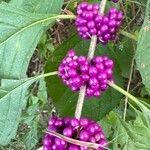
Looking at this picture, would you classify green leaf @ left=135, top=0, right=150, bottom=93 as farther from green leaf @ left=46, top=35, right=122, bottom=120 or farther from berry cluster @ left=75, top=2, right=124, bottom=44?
green leaf @ left=46, top=35, right=122, bottom=120

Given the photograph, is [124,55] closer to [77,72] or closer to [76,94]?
[76,94]

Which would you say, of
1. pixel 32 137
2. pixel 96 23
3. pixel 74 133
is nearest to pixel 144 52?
pixel 96 23

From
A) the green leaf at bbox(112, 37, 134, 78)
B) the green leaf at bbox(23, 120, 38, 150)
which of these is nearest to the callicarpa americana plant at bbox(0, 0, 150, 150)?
the green leaf at bbox(112, 37, 134, 78)

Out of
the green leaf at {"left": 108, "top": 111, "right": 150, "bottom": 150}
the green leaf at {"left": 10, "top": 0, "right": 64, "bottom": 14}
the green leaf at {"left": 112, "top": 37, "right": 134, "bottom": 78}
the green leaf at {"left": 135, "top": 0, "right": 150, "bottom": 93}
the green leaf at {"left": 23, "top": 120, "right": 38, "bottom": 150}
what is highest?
the green leaf at {"left": 10, "top": 0, "right": 64, "bottom": 14}

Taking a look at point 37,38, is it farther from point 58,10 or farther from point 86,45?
point 86,45

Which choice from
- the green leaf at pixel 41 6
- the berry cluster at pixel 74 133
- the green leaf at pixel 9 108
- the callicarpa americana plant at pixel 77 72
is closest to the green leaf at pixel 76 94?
the callicarpa americana plant at pixel 77 72

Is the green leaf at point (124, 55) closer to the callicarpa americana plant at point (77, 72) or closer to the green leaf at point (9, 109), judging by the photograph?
the callicarpa americana plant at point (77, 72)
